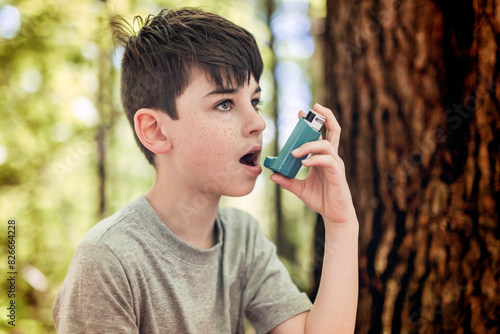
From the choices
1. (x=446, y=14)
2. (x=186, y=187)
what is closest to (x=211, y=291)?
(x=186, y=187)

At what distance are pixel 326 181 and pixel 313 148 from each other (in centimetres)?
22

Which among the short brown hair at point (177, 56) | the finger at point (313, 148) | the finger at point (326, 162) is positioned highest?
the short brown hair at point (177, 56)

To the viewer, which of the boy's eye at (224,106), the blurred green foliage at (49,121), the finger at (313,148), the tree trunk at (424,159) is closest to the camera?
the finger at (313,148)

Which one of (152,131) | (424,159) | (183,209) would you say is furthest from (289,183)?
(424,159)

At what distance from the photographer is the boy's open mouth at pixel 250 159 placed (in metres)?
1.45

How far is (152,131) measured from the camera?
146 cm

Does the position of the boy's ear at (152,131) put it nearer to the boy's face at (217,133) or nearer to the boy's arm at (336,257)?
the boy's face at (217,133)

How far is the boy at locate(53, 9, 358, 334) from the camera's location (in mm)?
1293

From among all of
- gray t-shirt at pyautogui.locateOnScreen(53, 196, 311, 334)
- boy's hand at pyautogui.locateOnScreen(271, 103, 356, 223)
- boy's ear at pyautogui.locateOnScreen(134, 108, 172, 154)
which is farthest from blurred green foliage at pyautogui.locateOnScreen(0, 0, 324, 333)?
boy's hand at pyautogui.locateOnScreen(271, 103, 356, 223)

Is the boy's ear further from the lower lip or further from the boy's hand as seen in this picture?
the boy's hand

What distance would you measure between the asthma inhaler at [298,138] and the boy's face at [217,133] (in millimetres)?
116

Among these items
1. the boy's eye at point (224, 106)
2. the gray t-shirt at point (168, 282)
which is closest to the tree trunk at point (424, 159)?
the gray t-shirt at point (168, 282)

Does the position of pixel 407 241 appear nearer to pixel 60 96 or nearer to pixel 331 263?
pixel 331 263

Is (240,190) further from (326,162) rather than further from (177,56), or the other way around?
(177,56)
